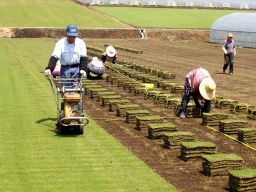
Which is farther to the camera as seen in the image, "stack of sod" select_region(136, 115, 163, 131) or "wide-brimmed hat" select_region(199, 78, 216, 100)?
"wide-brimmed hat" select_region(199, 78, 216, 100)

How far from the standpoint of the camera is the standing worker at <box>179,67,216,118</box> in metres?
15.4

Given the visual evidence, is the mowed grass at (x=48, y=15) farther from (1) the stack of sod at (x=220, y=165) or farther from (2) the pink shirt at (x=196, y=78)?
(1) the stack of sod at (x=220, y=165)

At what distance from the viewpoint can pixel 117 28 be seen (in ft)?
229

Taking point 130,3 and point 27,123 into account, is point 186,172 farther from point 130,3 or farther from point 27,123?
point 130,3

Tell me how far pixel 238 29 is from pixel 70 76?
46.0 m

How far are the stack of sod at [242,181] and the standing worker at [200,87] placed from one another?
6.20 m

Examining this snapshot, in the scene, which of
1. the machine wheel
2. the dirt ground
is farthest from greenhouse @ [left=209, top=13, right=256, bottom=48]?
the machine wheel

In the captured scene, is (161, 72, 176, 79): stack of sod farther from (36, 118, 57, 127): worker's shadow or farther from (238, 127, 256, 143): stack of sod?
(238, 127, 256, 143): stack of sod

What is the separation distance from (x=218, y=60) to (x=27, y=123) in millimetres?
26621

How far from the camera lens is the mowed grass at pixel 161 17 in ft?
251

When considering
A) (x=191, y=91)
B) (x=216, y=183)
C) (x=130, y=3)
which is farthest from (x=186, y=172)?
(x=130, y=3)

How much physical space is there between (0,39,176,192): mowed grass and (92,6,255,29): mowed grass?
60.9 m

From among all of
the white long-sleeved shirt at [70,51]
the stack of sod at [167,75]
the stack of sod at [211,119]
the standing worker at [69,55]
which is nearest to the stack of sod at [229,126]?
the stack of sod at [211,119]

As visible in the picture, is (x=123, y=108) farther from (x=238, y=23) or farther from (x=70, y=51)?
(x=238, y=23)
